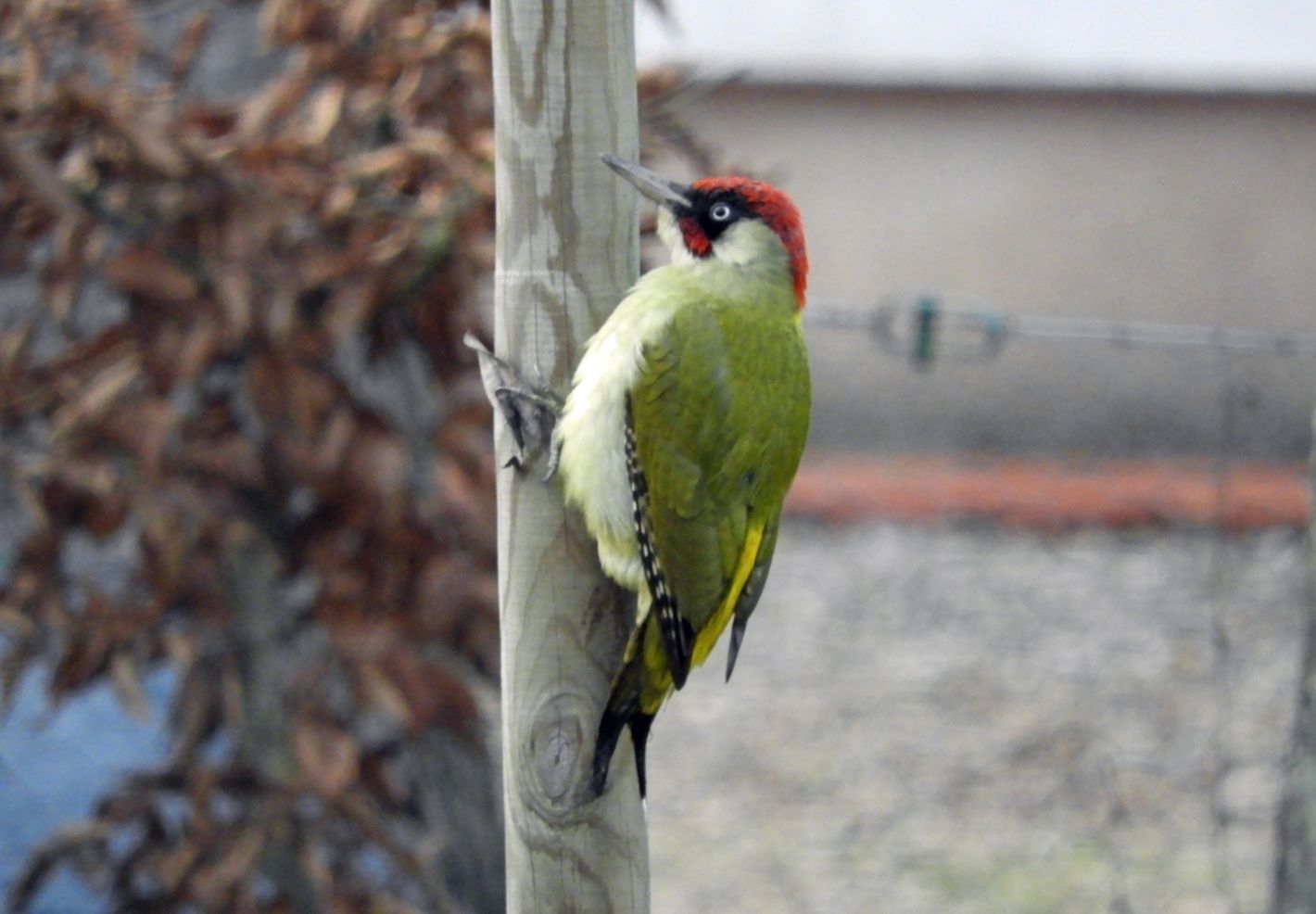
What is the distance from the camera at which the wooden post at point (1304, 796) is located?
3.75 m

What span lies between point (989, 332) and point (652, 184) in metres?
3.97

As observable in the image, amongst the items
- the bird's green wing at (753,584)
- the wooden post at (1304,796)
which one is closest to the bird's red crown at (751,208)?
the bird's green wing at (753,584)

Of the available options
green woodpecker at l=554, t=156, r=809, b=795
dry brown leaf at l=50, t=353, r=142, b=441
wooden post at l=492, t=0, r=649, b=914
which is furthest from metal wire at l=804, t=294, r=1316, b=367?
wooden post at l=492, t=0, r=649, b=914

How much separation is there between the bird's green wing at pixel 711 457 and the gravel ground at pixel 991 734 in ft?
8.36

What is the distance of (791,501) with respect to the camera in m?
11.0

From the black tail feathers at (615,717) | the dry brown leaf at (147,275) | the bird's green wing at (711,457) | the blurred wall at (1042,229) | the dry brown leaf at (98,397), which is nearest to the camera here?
the black tail feathers at (615,717)

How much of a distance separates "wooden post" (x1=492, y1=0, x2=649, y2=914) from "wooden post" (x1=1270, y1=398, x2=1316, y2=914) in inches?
67.6

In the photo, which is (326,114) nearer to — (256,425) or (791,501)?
(256,425)

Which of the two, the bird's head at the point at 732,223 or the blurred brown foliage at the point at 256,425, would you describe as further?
the blurred brown foliage at the point at 256,425

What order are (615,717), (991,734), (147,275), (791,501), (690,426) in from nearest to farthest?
(615,717), (690,426), (147,275), (991,734), (791,501)

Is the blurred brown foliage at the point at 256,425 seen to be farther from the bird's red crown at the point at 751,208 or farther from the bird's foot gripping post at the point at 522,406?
the bird's foot gripping post at the point at 522,406

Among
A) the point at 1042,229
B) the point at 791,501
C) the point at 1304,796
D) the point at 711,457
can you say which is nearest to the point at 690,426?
the point at 711,457

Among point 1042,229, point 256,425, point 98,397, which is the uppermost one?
point 98,397

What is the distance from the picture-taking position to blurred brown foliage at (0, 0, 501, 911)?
3521 millimetres
